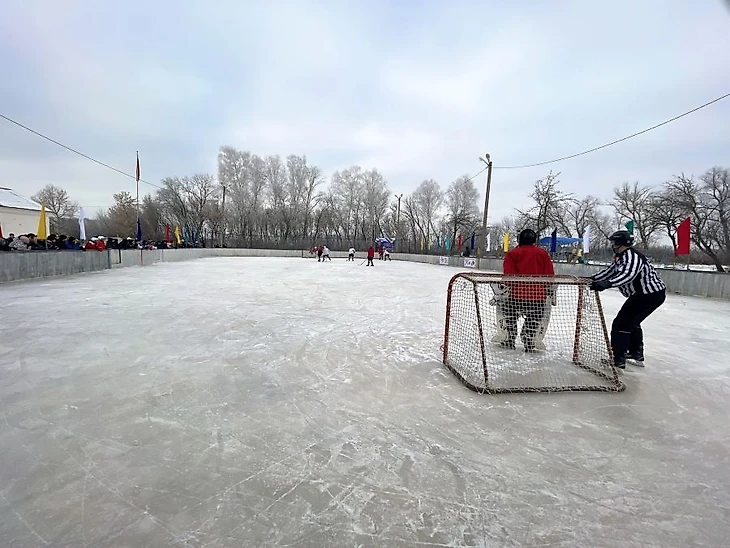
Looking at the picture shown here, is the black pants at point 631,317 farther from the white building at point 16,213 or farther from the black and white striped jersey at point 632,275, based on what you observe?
the white building at point 16,213

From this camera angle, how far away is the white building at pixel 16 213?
105 feet

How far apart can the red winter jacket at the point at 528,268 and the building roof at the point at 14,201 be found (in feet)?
142

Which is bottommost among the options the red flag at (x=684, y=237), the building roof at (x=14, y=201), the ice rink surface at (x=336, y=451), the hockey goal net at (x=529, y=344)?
the ice rink surface at (x=336, y=451)

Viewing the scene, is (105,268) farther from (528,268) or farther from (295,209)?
(295,209)

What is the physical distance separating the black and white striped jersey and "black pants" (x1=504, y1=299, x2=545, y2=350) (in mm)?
826

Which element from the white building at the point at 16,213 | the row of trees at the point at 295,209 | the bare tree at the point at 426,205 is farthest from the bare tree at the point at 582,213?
the white building at the point at 16,213

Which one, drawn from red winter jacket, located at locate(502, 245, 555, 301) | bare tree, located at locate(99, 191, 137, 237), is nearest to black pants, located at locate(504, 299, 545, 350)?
red winter jacket, located at locate(502, 245, 555, 301)

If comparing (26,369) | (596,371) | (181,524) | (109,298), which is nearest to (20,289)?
(109,298)

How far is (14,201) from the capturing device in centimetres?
3416

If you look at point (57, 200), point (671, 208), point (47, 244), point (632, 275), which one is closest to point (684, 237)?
point (632, 275)

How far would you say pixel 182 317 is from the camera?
6.80 meters

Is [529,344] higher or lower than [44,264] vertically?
lower

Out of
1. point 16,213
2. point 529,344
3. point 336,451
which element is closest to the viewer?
point 336,451

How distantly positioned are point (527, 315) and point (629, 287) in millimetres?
1178
